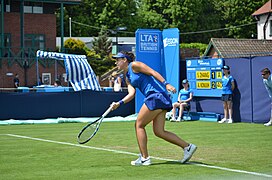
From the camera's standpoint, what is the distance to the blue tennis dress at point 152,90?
33.0ft

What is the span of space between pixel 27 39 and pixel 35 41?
0.75 m

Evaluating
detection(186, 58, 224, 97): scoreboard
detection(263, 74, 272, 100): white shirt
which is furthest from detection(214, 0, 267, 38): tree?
detection(263, 74, 272, 100): white shirt

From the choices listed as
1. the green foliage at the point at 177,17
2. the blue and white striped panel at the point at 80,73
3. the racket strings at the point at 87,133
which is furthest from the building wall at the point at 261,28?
the racket strings at the point at 87,133

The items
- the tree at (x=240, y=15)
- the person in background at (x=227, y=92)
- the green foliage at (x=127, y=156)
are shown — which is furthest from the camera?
the tree at (x=240, y=15)

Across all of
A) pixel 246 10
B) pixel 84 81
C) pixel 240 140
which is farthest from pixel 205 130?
pixel 246 10

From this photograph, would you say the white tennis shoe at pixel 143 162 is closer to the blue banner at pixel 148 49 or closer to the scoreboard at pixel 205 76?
the scoreboard at pixel 205 76

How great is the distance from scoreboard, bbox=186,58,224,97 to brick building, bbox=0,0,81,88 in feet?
85.6

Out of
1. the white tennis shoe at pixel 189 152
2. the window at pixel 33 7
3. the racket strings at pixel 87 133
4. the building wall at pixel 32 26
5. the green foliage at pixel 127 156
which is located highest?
the window at pixel 33 7

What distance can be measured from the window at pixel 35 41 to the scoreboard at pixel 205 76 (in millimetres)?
32038

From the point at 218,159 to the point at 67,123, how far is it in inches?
501

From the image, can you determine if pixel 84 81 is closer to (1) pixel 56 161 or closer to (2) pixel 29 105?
(2) pixel 29 105

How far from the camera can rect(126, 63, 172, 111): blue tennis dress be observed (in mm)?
10070

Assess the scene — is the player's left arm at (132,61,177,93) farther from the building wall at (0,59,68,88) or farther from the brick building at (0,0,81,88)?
the brick building at (0,0,81,88)

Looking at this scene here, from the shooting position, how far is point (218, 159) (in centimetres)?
1095
